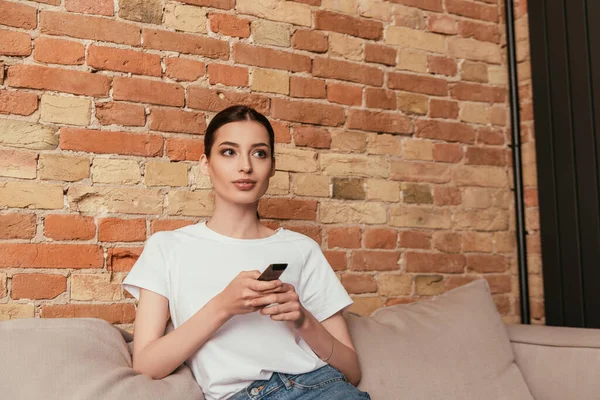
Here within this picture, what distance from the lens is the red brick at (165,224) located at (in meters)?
1.88

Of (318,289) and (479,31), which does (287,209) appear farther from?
(479,31)

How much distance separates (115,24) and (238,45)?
394 millimetres

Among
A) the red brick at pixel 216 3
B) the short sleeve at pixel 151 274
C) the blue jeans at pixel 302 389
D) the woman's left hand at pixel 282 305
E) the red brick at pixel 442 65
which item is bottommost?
the blue jeans at pixel 302 389

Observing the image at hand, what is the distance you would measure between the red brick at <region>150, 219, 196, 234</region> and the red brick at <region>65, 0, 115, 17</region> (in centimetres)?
63

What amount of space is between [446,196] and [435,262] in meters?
0.26

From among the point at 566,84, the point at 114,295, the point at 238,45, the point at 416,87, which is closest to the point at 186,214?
the point at 114,295

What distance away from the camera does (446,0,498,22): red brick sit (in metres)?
2.51

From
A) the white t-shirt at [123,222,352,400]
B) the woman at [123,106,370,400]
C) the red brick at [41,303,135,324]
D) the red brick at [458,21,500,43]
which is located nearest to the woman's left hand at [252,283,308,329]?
the woman at [123,106,370,400]

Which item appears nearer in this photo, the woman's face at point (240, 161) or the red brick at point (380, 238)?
the woman's face at point (240, 161)

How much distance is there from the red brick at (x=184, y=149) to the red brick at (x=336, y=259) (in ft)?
1.81

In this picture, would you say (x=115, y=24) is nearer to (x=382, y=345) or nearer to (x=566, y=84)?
(x=382, y=345)

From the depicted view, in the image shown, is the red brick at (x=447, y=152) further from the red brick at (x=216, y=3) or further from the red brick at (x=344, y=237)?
the red brick at (x=216, y=3)

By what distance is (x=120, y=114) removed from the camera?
1852 mm

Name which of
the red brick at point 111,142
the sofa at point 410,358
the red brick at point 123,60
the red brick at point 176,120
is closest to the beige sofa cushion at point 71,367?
the sofa at point 410,358
